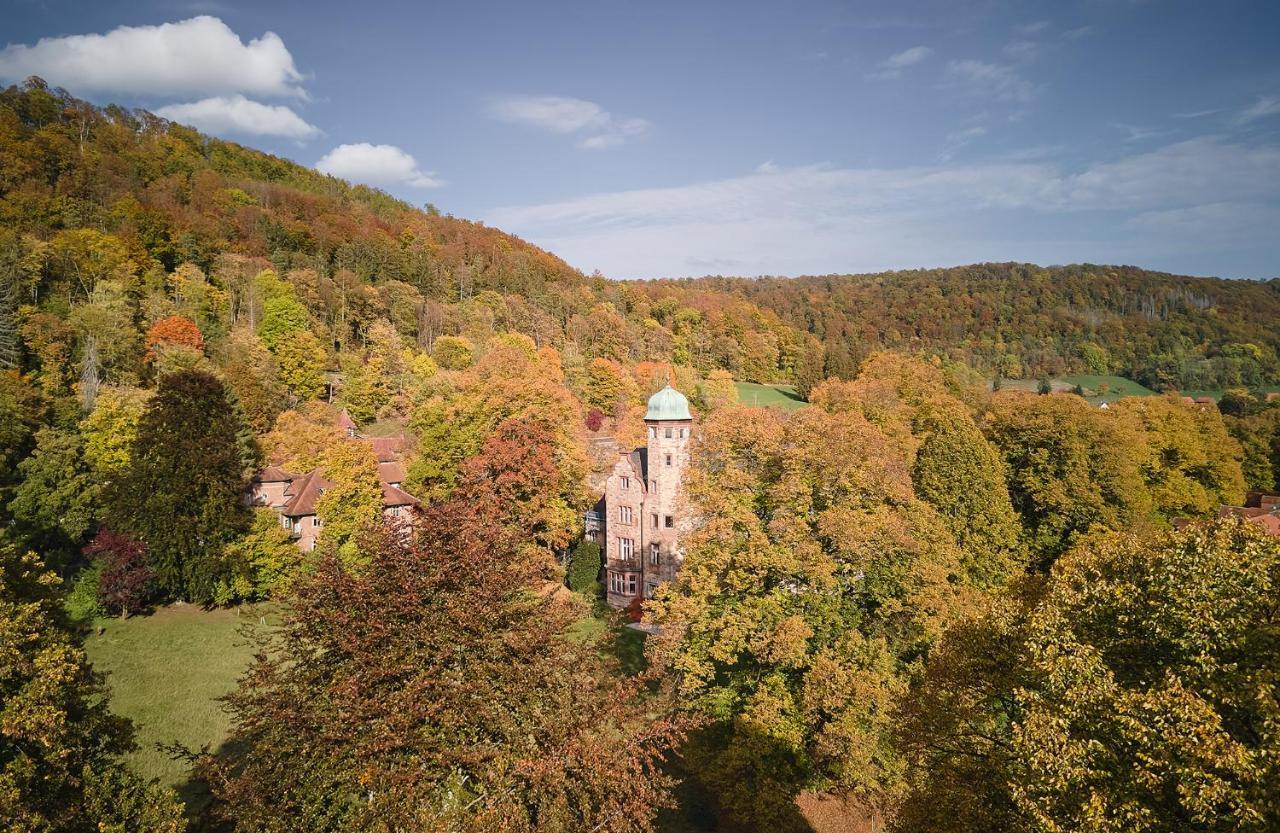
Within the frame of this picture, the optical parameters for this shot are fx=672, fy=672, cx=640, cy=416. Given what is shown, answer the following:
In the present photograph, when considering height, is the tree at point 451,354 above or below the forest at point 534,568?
above

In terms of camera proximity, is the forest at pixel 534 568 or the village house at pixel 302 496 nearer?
the forest at pixel 534 568

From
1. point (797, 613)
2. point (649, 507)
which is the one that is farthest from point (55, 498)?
point (797, 613)

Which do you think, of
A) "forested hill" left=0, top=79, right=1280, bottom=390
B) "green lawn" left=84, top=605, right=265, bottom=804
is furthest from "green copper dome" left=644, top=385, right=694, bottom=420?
"forested hill" left=0, top=79, right=1280, bottom=390

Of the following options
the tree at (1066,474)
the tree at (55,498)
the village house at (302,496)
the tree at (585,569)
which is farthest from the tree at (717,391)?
the tree at (55,498)

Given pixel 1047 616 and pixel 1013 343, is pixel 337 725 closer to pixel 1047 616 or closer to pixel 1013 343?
pixel 1047 616

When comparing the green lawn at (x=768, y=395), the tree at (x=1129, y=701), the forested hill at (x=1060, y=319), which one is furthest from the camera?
the forested hill at (x=1060, y=319)

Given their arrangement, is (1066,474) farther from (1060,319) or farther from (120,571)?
(1060,319)

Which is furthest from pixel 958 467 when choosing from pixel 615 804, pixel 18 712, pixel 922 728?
pixel 18 712

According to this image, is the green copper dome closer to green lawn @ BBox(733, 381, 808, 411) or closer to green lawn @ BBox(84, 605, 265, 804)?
green lawn @ BBox(84, 605, 265, 804)

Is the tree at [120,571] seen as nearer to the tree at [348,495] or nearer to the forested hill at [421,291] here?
the tree at [348,495]
